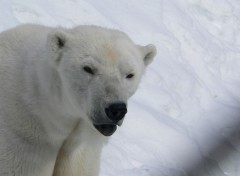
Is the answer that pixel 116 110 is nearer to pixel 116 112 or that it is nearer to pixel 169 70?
pixel 116 112

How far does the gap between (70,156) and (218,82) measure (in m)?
4.62

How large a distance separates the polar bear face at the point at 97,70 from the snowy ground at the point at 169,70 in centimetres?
156

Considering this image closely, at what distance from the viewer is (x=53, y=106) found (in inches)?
147

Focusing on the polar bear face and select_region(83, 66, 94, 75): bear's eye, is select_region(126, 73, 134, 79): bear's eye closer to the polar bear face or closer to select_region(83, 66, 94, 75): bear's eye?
the polar bear face

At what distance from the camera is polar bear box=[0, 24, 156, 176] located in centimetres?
338

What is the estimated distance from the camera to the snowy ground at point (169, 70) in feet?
Answer: 19.3

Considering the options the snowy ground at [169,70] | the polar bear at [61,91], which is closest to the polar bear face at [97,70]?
the polar bear at [61,91]

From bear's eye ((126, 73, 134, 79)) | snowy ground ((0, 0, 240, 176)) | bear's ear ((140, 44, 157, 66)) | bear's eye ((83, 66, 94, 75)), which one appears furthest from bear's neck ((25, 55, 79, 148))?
snowy ground ((0, 0, 240, 176))

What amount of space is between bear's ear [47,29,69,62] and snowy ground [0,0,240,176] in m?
1.70

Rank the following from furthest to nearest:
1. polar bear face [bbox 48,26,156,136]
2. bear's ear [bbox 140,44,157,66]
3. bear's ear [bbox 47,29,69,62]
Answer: bear's ear [bbox 140,44,157,66]
bear's ear [bbox 47,29,69,62]
polar bear face [bbox 48,26,156,136]

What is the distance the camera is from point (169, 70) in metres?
7.99

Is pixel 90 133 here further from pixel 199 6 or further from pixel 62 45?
pixel 199 6

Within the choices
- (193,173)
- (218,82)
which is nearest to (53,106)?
(193,173)

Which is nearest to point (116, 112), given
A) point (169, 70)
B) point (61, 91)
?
point (61, 91)
